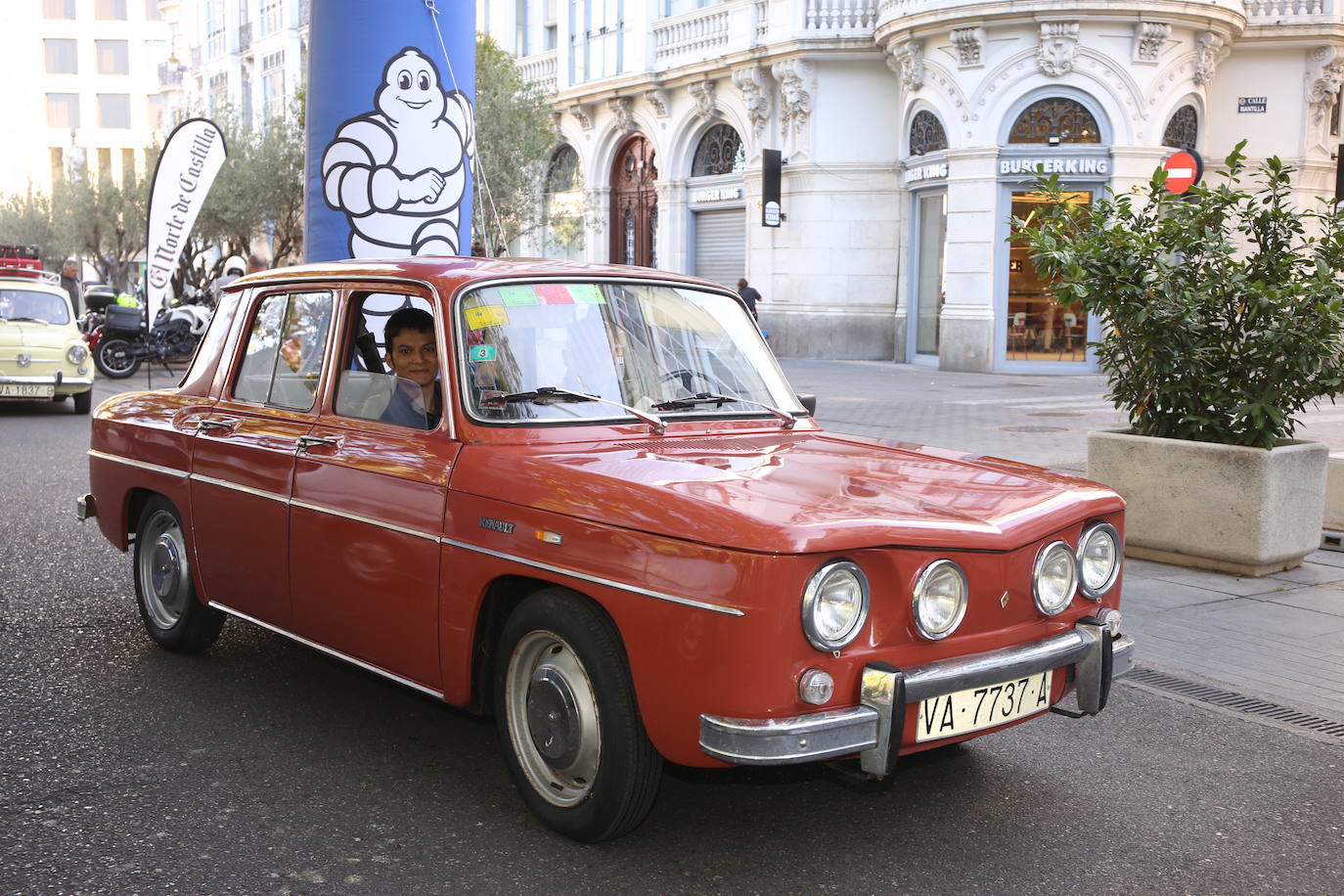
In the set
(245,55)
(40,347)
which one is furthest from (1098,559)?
(245,55)

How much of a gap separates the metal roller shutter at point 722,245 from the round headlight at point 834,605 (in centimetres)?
2677

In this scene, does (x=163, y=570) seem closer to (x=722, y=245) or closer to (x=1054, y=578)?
(x=1054, y=578)

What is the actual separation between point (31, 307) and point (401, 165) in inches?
366

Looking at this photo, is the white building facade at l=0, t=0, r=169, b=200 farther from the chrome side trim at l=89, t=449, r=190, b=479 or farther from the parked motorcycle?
the chrome side trim at l=89, t=449, r=190, b=479

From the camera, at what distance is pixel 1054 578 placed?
3.86m

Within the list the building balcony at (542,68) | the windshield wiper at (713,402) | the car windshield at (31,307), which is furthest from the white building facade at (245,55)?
the windshield wiper at (713,402)

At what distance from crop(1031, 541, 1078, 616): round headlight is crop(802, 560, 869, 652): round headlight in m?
0.66

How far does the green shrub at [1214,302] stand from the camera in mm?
7465

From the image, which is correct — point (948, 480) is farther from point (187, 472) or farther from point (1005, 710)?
point (187, 472)

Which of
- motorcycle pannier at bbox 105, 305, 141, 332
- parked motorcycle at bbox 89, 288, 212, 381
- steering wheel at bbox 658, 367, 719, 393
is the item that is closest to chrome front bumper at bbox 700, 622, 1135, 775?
steering wheel at bbox 658, 367, 719, 393

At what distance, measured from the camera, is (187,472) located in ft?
17.2

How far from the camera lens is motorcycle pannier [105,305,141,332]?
22.5m

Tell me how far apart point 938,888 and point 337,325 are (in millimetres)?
2765

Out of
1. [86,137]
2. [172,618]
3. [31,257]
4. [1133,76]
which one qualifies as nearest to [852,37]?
[1133,76]
